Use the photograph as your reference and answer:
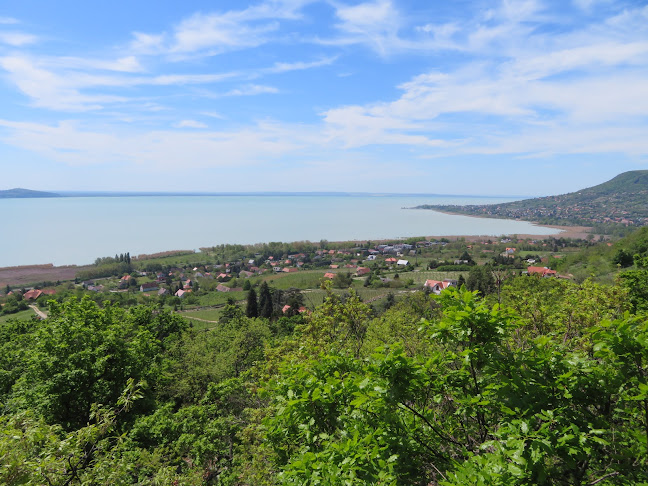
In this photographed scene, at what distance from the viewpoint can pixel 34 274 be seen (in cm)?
7969

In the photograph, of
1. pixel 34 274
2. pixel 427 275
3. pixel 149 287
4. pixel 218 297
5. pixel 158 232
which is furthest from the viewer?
pixel 158 232

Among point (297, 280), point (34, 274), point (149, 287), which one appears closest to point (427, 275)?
point (297, 280)

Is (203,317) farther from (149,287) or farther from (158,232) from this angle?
(158,232)

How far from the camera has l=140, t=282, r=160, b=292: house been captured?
81000 mm

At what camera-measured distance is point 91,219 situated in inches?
7441

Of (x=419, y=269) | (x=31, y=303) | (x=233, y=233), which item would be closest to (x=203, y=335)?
(x=31, y=303)

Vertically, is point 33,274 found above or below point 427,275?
above

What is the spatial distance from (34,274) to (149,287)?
82.4 feet

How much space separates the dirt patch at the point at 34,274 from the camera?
248 ft

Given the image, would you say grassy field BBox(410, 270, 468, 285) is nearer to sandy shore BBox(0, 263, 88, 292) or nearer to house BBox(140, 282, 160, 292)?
house BBox(140, 282, 160, 292)

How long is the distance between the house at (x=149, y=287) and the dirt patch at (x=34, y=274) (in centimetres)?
1630

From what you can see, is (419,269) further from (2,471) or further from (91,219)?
(91,219)

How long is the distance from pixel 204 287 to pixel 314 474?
83.9 m

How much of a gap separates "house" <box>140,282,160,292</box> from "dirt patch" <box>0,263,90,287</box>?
1630cm
